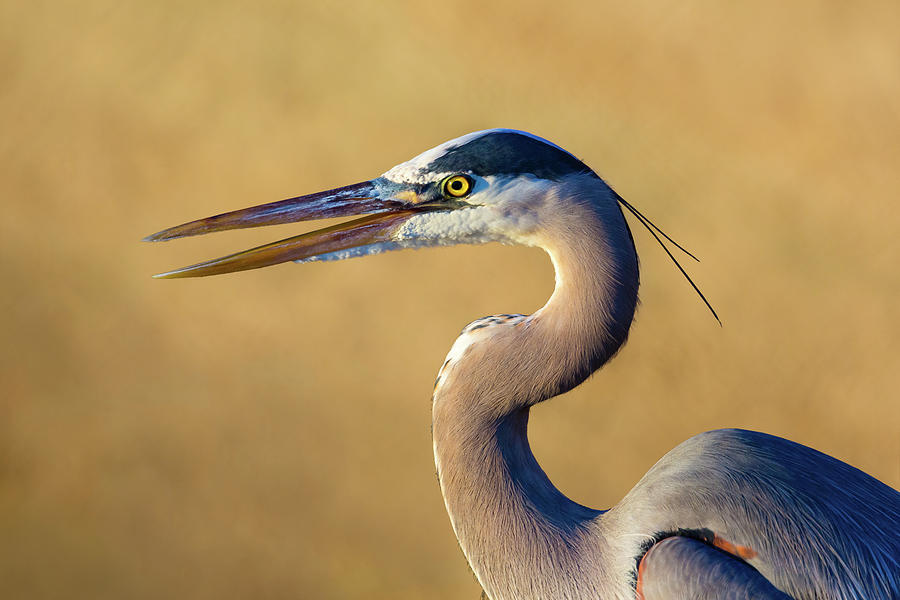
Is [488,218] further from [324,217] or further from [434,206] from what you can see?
[324,217]

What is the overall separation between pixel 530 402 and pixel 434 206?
25 cm

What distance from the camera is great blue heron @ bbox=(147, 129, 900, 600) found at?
85 centimetres

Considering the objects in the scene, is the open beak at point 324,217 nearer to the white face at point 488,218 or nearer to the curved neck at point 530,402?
the white face at point 488,218

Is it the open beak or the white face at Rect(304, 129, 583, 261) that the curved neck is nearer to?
the white face at Rect(304, 129, 583, 261)

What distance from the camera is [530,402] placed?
88cm

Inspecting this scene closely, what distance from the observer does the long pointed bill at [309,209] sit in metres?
0.92

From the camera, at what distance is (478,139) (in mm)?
869

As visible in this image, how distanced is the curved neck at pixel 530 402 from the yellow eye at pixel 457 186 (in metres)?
0.10

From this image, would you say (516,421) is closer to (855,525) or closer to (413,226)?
(413,226)

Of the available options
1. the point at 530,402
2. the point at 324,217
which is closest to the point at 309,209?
the point at 324,217

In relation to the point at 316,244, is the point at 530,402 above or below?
below

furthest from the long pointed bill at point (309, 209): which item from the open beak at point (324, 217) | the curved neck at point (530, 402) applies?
the curved neck at point (530, 402)

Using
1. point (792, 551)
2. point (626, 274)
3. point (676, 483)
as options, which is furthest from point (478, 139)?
point (792, 551)

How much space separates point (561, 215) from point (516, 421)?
0.24 metres
